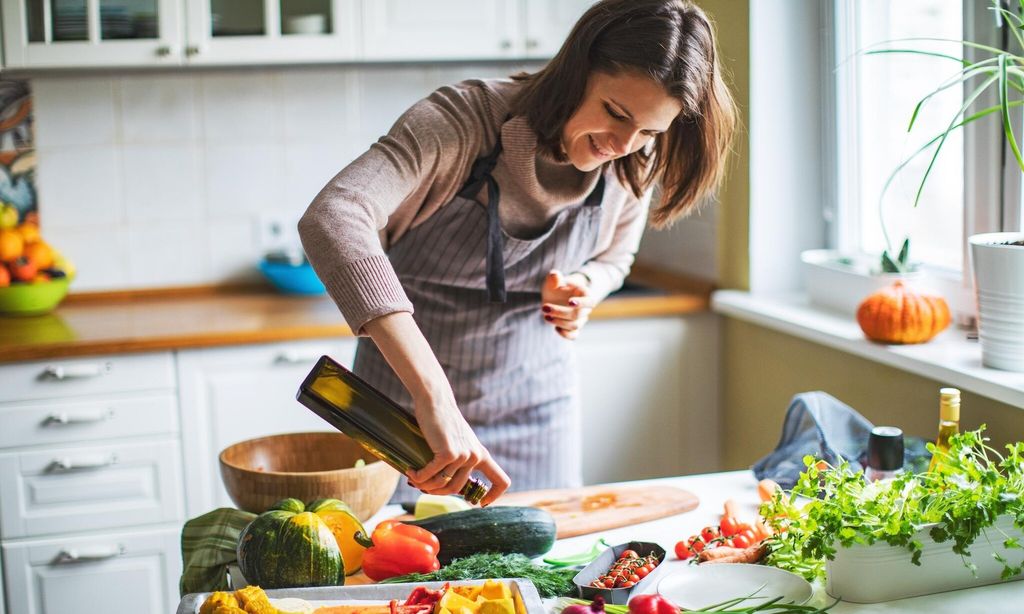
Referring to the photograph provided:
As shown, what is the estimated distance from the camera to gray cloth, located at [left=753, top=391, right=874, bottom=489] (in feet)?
5.15

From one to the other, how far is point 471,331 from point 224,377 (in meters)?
0.87

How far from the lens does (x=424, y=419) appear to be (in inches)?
44.9

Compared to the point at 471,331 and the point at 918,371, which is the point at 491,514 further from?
the point at 918,371

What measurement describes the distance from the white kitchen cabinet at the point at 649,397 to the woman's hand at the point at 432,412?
141cm

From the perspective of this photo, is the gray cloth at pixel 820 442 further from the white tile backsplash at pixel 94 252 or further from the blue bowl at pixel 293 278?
the white tile backsplash at pixel 94 252

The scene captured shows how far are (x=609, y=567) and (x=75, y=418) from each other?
1508 millimetres

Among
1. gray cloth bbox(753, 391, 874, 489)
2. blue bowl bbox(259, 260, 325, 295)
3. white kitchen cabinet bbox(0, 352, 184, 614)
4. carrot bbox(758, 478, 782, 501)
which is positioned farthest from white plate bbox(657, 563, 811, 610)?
blue bowl bbox(259, 260, 325, 295)

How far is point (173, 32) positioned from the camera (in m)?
2.58

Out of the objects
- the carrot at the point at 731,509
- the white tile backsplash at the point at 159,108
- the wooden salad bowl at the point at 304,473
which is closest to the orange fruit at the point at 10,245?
the white tile backsplash at the point at 159,108

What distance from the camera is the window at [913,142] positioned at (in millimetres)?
1869

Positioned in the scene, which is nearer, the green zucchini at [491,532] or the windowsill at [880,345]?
the green zucchini at [491,532]

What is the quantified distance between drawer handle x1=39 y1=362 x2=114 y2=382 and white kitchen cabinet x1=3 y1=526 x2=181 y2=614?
36 cm

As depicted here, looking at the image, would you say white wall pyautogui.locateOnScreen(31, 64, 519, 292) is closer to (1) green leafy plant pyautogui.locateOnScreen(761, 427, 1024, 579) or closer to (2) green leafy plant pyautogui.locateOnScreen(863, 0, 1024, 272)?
(2) green leafy plant pyautogui.locateOnScreen(863, 0, 1024, 272)

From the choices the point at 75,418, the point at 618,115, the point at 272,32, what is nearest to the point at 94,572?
the point at 75,418
